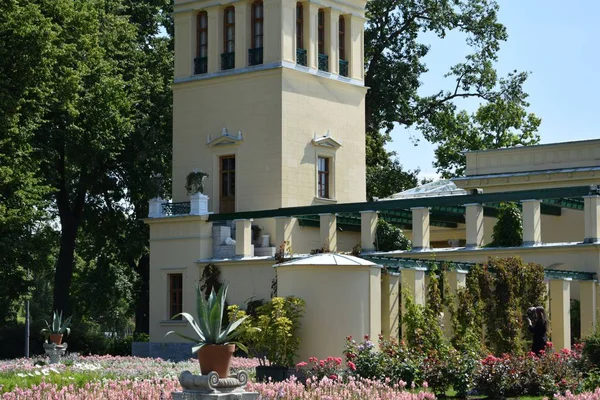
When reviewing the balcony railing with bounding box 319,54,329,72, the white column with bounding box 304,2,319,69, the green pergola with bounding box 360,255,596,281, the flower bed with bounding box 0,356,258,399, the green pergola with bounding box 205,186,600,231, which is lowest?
the flower bed with bounding box 0,356,258,399

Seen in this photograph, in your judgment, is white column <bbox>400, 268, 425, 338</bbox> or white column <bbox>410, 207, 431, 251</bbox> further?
white column <bbox>410, 207, 431, 251</bbox>

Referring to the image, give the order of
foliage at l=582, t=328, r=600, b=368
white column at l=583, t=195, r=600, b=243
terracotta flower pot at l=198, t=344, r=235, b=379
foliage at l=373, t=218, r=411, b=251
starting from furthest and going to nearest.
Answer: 1. foliage at l=373, t=218, r=411, b=251
2. white column at l=583, t=195, r=600, b=243
3. foliage at l=582, t=328, r=600, b=368
4. terracotta flower pot at l=198, t=344, r=235, b=379

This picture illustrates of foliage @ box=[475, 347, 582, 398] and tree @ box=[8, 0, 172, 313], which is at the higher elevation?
tree @ box=[8, 0, 172, 313]

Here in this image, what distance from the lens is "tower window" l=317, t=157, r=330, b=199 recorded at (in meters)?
45.7

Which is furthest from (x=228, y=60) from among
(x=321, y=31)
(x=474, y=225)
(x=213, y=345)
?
(x=213, y=345)

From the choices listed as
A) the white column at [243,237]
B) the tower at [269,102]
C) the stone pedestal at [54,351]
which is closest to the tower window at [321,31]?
the tower at [269,102]

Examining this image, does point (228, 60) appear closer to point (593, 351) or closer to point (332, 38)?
point (332, 38)

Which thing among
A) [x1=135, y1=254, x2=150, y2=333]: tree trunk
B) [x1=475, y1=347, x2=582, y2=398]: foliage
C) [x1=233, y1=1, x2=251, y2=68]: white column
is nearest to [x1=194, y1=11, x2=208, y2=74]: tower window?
[x1=233, y1=1, x2=251, y2=68]: white column

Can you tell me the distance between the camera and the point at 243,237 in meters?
41.1

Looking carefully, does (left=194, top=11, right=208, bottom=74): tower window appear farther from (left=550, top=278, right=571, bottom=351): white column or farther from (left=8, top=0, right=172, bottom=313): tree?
(left=550, top=278, right=571, bottom=351): white column

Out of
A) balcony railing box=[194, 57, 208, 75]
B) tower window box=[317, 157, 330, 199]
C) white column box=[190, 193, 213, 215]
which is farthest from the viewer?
balcony railing box=[194, 57, 208, 75]

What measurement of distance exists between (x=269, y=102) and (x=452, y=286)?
1531cm

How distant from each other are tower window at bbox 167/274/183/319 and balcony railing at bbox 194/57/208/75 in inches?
341

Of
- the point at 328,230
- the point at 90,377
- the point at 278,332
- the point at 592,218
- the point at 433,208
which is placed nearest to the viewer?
the point at 90,377
